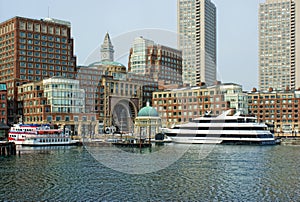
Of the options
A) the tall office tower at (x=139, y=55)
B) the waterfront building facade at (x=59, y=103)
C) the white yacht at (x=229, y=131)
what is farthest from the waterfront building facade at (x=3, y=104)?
the tall office tower at (x=139, y=55)

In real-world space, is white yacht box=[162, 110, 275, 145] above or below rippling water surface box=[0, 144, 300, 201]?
above

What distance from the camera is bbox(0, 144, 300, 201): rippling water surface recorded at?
60.5 m

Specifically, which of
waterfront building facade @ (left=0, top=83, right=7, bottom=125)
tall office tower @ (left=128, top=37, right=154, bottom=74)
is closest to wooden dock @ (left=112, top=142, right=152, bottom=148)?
tall office tower @ (left=128, top=37, right=154, bottom=74)

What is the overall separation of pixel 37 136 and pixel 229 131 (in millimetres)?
67762

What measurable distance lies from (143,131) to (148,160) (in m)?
95.1

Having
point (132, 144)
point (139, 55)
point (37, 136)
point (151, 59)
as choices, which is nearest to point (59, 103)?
point (37, 136)

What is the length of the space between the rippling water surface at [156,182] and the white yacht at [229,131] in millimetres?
60370

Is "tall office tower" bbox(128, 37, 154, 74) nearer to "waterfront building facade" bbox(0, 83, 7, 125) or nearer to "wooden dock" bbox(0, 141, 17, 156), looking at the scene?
"wooden dock" bbox(0, 141, 17, 156)

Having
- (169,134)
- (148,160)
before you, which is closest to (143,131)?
(169,134)

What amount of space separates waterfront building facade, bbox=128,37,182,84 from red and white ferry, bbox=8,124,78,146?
174ft

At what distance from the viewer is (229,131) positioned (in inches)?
6407

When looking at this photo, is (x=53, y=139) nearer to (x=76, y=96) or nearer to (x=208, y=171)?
(x=76, y=96)

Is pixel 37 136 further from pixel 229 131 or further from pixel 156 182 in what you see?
pixel 156 182

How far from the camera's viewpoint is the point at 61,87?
194 meters
